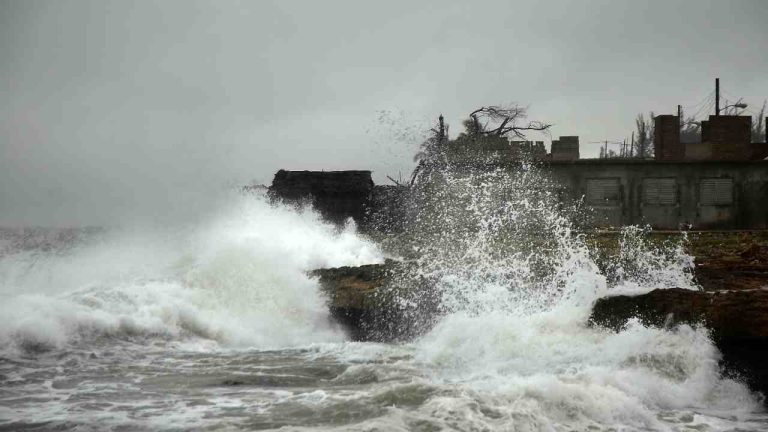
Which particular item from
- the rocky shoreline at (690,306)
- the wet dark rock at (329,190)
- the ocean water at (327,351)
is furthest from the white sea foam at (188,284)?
the wet dark rock at (329,190)

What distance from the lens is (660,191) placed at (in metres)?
24.4

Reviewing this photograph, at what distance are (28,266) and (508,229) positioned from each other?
11955 mm

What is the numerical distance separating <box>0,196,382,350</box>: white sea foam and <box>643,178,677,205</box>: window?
10975 mm

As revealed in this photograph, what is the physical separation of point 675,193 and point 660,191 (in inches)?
21.0

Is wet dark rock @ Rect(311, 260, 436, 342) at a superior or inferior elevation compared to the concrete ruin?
inferior

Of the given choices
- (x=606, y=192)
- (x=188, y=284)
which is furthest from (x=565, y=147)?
(x=188, y=284)

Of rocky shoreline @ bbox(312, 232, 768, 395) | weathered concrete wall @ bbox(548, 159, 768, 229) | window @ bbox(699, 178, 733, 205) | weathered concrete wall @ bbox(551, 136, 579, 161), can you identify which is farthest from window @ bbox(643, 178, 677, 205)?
rocky shoreline @ bbox(312, 232, 768, 395)

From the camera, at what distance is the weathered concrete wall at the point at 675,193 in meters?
24.2

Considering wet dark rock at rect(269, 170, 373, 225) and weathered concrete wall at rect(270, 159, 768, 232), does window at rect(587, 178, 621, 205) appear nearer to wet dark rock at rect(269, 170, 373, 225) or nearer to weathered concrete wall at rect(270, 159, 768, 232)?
weathered concrete wall at rect(270, 159, 768, 232)

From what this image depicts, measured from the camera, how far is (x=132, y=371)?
28.2 feet

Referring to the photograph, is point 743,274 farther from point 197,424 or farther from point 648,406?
point 197,424

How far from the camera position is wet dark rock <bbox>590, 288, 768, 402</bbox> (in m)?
8.22

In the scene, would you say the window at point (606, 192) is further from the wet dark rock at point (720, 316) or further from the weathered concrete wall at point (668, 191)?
the wet dark rock at point (720, 316)

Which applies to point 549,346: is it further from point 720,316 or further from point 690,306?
point 720,316
